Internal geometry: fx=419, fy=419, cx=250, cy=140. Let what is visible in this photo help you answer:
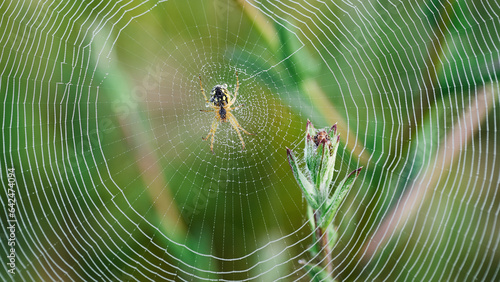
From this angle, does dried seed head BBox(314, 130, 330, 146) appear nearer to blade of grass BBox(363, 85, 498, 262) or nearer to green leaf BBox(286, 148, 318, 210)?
green leaf BBox(286, 148, 318, 210)

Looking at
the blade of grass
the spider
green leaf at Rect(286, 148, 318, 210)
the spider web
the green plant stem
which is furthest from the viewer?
the spider

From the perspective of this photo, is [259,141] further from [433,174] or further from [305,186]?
[305,186]

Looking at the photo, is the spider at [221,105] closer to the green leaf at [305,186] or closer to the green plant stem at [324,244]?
the green leaf at [305,186]

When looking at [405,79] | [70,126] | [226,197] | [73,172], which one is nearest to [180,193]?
[226,197]

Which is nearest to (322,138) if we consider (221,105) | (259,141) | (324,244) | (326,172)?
(326,172)

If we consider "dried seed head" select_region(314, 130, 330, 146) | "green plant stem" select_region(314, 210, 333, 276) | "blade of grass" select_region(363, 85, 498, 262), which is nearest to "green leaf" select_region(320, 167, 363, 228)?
"green plant stem" select_region(314, 210, 333, 276)

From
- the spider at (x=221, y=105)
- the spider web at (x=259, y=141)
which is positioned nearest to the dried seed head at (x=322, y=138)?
the spider web at (x=259, y=141)

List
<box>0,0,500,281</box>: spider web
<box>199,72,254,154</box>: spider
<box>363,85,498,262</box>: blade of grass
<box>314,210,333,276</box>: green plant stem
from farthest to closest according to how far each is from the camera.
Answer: <box>199,72,254,154</box>: spider < <box>0,0,500,281</box>: spider web < <box>363,85,498,262</box>: blade of grass < <box>314,210,333,276</box>: green plant stem

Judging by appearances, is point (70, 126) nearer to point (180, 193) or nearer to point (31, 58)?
point (31, 58)
